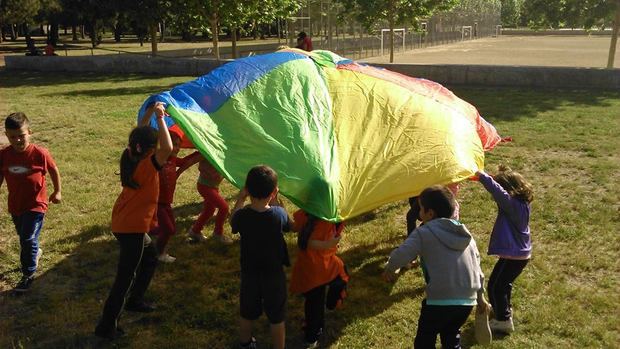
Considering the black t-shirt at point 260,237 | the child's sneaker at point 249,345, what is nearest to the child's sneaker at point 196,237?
the child's sneaker at point 249,345

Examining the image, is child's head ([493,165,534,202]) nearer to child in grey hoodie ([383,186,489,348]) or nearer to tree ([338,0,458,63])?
child in grey hoodie ([383,186,489,348])

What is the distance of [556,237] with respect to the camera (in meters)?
6.56

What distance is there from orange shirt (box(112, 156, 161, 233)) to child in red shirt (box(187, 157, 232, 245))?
1773 mm

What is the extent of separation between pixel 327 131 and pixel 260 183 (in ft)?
5.11

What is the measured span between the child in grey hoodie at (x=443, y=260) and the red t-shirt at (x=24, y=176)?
331cm

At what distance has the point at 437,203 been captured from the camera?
3.59 m

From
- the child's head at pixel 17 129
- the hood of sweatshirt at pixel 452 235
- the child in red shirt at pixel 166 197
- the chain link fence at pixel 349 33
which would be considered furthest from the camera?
the chain link fence at pixel 349 33

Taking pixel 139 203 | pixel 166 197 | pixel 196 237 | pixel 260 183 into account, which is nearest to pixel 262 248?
pixel 260 183

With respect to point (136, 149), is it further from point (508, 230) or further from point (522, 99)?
point (522, 99)

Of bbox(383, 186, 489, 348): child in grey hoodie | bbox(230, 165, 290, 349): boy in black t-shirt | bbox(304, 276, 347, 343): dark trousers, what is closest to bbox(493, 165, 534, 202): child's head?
bbox(383, 186, 489, 348): child in grey hoodie

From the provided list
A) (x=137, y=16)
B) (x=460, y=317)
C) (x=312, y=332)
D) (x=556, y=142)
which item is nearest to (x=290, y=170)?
(x=312, y=332)

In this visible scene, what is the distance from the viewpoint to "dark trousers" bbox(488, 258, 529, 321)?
14.4ft

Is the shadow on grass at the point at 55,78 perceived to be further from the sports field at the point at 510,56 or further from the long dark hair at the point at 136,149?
the long dark hair at the point at 136,149

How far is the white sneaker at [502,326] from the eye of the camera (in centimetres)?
457
